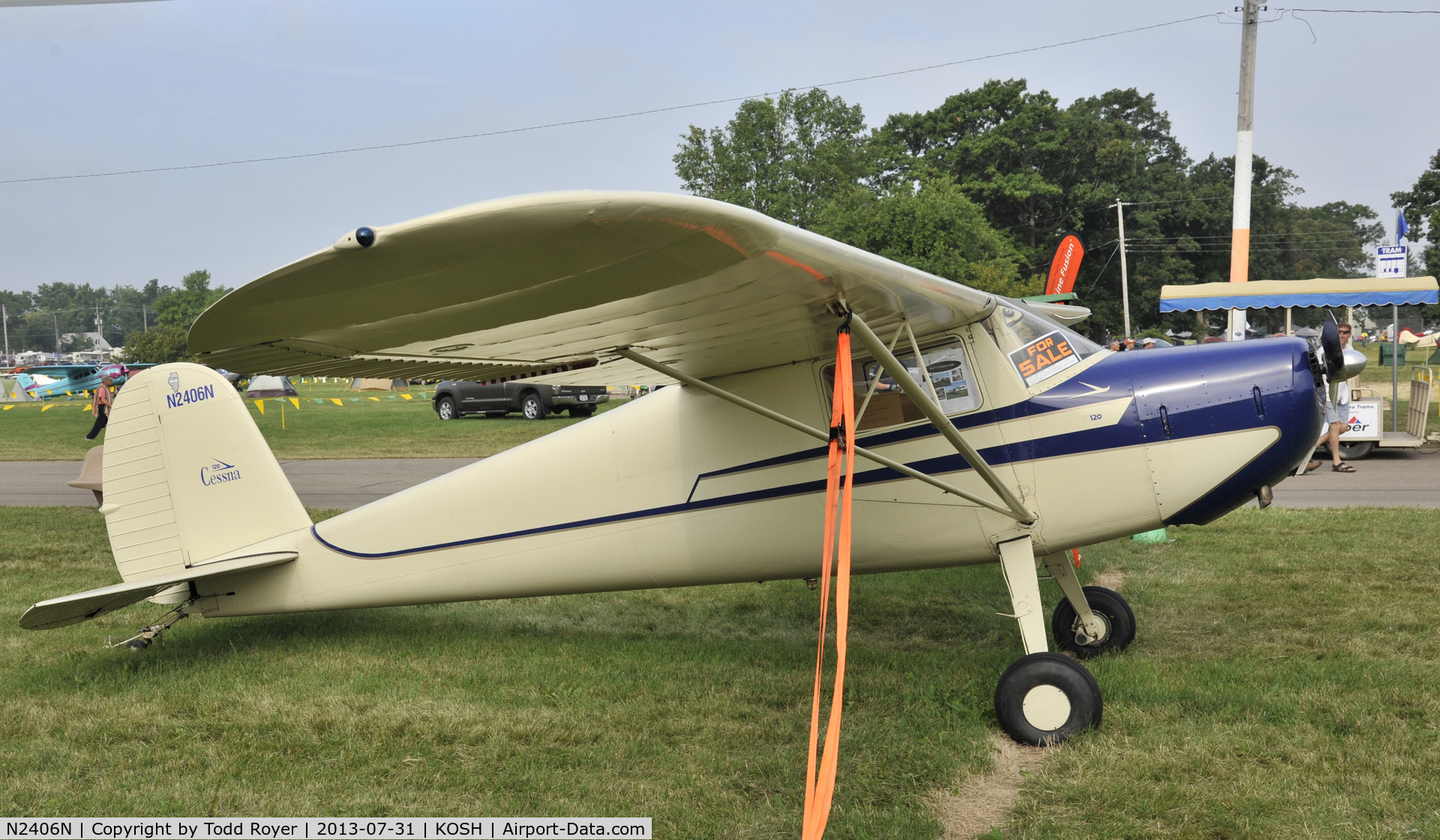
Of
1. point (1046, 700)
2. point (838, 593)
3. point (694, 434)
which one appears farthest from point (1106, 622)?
point (838, 593)

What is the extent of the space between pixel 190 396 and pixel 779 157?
53336mm

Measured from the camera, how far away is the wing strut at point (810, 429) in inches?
164

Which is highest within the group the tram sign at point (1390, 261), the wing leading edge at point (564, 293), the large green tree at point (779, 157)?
the large green tree at point (779, 157)

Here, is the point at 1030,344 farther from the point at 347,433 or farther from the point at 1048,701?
the point at 347,433

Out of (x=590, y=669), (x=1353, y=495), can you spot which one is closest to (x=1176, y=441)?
(x=590, y=669)

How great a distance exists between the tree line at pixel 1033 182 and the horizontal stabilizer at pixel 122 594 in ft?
135

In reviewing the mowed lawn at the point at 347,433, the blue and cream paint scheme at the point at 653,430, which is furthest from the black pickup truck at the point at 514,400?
the blue and cream paint scheme at the point at 653,430

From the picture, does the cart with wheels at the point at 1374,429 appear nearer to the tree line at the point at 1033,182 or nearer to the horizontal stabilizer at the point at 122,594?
the horizontal stabilizer at the point at 122,594

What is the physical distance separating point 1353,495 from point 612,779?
36.7 ft

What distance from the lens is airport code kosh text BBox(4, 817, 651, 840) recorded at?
145 inches

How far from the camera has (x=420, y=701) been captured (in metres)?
5.06

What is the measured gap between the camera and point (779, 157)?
56.2m

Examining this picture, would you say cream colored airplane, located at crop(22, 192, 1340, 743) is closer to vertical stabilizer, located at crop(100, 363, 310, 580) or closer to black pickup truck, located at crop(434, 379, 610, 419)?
vertical stabilizer, located at crop(100, 363, 310, 580)

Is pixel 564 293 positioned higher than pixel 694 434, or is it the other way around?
pixel 564 293
